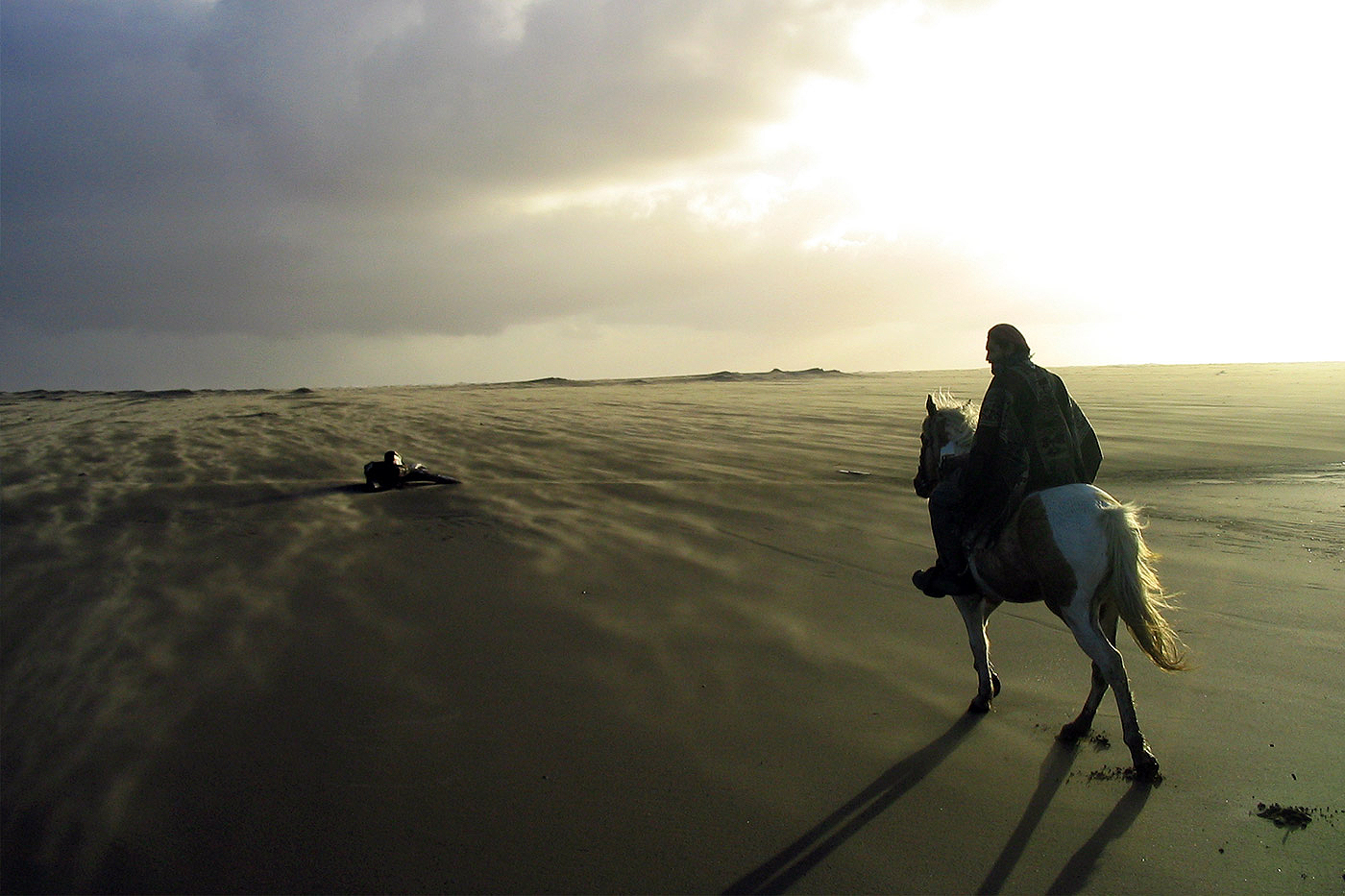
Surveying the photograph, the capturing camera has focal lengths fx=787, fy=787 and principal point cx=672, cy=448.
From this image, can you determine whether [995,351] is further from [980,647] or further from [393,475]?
[393,475]

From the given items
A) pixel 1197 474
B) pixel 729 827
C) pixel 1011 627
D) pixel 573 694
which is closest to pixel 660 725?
pixel 573 694

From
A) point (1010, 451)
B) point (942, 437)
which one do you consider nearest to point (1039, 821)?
point (1010, 451)

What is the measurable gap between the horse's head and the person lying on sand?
28.9 feet

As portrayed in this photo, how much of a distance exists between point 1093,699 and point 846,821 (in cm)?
179

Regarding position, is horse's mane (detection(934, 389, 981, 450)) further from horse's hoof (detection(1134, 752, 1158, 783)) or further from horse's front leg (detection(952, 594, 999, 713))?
horse's hoof (detection(1134, 752, 1158, 783))

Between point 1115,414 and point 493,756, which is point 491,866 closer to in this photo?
point 493,756

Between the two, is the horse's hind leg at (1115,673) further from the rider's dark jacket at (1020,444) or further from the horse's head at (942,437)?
the horse's head at (942,437)

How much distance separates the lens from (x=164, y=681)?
5.71 metres

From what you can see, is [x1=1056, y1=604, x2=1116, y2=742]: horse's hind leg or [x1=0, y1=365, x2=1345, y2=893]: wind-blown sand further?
[x1=1056, y1=604, x2=1116, y2=742]: horse's hind leg

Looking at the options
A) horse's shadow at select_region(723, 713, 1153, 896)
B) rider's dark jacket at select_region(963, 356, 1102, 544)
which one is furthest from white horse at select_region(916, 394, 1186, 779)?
horse's shadow at select_region(723, 713, 1153, 896)

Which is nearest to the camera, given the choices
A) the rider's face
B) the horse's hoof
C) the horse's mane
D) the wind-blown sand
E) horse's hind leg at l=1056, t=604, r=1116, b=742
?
the wind-blown sand

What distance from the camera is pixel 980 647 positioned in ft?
17.3

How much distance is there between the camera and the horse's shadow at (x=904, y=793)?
11.8ft

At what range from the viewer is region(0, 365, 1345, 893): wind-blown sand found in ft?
12.5
